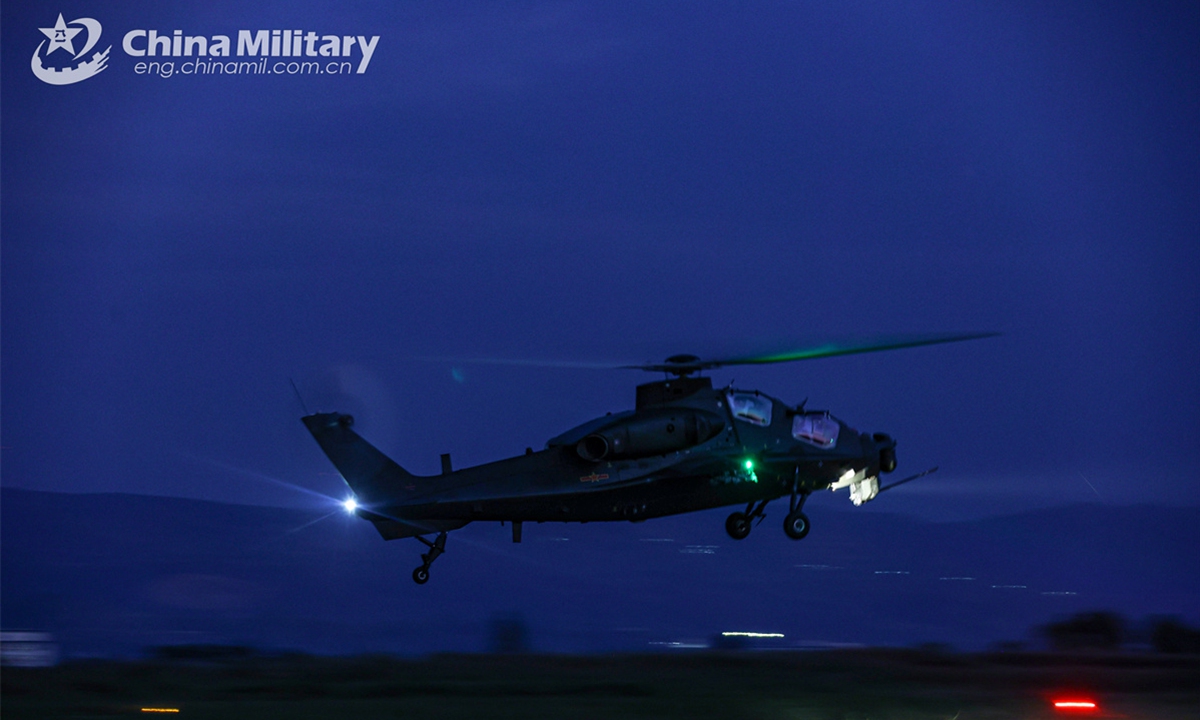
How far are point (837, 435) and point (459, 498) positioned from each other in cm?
939

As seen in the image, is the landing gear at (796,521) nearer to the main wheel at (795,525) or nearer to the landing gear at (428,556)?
the main wheel at (795,525)

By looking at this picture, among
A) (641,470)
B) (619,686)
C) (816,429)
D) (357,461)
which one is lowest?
(619,686)

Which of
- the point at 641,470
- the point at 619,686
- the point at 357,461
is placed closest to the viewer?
the point at 641,470

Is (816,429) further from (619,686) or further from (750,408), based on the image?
(619,686)

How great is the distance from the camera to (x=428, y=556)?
3241 cm

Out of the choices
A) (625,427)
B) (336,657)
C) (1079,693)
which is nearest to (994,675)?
(1079,693)

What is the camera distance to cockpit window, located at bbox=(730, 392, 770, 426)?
32.5 metres

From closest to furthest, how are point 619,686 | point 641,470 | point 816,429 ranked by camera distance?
point 641,470
point 816,429
point 619,686

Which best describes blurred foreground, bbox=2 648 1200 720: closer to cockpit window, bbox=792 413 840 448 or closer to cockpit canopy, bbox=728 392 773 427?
cockpit window, bbox=792 413 840 448

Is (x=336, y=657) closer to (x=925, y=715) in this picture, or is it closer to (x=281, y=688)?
(x=281, y=688)

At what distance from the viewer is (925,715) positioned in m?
29.7

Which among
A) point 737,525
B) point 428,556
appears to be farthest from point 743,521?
point 428,556

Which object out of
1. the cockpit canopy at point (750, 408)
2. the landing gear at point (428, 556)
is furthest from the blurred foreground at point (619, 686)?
the cockpit canopy at point (750, 408)

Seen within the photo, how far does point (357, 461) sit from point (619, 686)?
8.53 m
